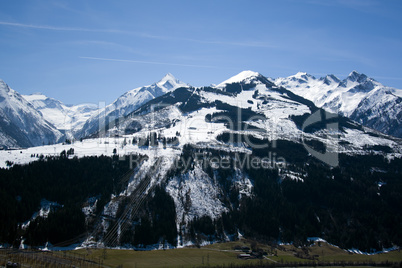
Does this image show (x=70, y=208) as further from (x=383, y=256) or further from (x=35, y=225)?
(x=383, y=256)

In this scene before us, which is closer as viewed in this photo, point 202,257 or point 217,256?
point 202,257

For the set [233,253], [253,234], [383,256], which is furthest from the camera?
[253,234]

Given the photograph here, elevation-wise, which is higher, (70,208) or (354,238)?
(70,208)

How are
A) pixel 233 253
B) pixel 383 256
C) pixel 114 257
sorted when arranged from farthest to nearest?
pixel 383 256 < pixel 233 253 < pixel 114 257

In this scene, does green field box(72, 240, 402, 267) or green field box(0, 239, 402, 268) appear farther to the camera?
green field box(72, 240, 402, 267)

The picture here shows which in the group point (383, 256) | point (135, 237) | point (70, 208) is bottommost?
point (383, 256)

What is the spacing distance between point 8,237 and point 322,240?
14601cm

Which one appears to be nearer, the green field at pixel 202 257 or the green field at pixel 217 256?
the green field at pixel 202 257

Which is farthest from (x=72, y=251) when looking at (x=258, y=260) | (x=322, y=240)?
(x=322, y=240)

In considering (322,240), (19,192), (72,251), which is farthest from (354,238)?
(19,192)

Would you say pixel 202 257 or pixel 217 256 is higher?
pixel 202 257

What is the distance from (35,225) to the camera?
170500 mm

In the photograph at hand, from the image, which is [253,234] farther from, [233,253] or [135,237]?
[135,237]

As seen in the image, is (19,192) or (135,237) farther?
(19,192)
